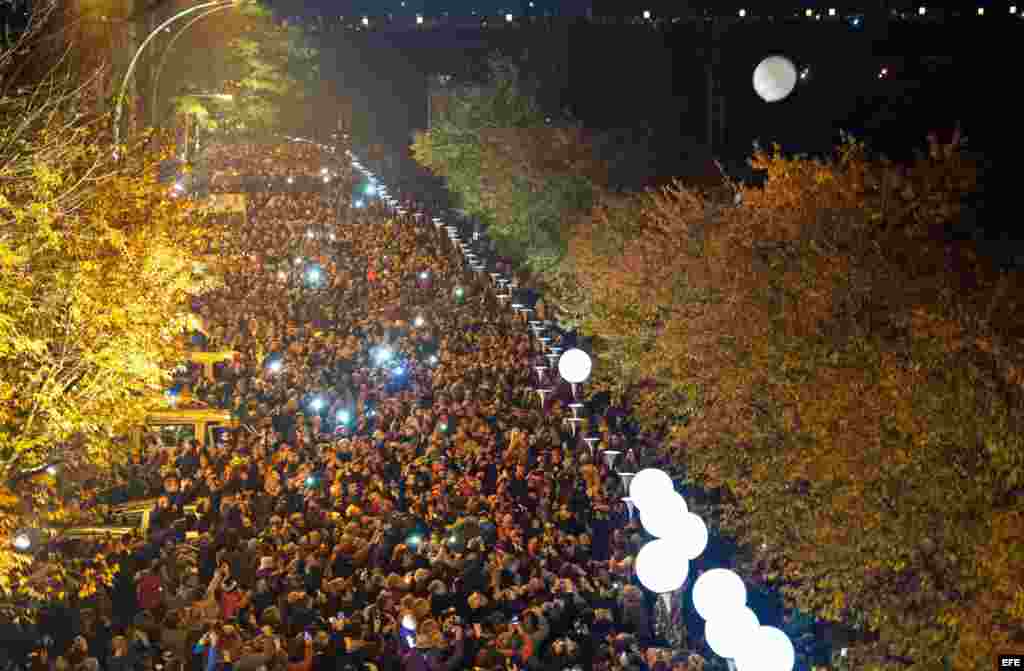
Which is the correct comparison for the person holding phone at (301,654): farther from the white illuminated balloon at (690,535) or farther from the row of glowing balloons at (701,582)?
the white illuminated balloon at (690,535)

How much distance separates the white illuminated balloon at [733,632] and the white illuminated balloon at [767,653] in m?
0.05

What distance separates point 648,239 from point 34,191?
1248cm

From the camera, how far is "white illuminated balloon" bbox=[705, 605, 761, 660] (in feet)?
36.6

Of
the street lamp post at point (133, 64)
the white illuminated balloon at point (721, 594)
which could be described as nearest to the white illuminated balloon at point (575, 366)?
the street lamp post at point (133, 64)

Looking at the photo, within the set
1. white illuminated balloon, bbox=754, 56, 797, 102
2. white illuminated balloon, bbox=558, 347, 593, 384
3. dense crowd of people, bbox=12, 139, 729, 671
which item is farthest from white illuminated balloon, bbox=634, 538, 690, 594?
white illuminated balloon, bbox=754, 56, 797, 102

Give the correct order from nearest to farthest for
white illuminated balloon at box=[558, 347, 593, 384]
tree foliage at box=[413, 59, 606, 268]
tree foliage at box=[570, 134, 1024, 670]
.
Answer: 1. tree foliage at box=[570, 134, 1024, 670]
2. white illuminated balloon at box=[558, 347, 593, 384]
3. tree foliage at box=[413, 59, 606, 268]

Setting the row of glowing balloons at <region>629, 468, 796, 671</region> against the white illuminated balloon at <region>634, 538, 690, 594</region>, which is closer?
the row of glowing balloons at <region>629, 468, 796, 671</region>

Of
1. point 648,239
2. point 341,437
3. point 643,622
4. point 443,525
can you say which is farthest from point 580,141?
point 643,622

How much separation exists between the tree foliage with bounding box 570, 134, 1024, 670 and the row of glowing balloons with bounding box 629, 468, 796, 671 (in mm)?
1130

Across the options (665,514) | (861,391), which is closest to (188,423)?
(665,514)

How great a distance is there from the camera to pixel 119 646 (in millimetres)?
11227

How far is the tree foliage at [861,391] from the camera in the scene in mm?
10039

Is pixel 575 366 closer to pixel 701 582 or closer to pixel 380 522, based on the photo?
pixel 380 522

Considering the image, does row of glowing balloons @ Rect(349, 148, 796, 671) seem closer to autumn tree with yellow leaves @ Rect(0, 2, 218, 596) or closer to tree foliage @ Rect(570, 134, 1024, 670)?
tree foliage @ Rect(570, 134, 1024, 670)
